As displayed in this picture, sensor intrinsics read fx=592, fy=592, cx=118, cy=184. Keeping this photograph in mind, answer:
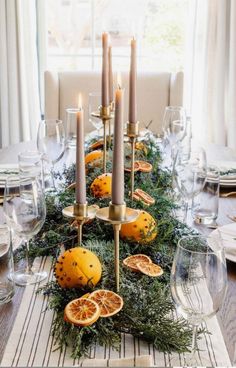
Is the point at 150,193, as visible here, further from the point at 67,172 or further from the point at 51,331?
the point at 51,331

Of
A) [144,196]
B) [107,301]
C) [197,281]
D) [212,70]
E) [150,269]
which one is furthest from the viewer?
[212,70]

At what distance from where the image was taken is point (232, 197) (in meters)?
1.70

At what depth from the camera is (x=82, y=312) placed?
3.10 ft

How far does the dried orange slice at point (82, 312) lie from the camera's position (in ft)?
3.04

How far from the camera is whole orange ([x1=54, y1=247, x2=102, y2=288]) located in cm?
102

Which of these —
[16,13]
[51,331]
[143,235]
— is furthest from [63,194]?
[16,13]

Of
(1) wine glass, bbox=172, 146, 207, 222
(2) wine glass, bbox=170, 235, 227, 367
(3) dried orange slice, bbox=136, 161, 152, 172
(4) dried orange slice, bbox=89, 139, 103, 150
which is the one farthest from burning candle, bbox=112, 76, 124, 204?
(4) dried orange slice, bbox=89, 139, 103, 150

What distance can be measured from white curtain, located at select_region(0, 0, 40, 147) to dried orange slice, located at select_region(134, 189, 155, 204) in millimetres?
2062

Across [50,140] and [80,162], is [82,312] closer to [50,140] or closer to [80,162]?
[80,162]

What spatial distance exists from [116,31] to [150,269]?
7.92 feet

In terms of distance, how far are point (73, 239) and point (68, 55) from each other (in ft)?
7.56

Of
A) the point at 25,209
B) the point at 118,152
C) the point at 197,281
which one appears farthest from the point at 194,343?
the point at 25,209

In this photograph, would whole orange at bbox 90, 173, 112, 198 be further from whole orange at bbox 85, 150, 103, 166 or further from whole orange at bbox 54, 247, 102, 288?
whole orange at bbox 54, 247, 102, 288

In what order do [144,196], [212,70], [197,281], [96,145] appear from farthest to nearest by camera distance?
[212,70]
[96,145]
[144,196]
[197,281]
